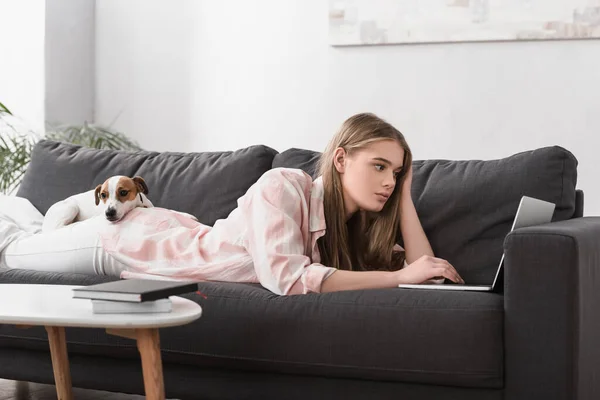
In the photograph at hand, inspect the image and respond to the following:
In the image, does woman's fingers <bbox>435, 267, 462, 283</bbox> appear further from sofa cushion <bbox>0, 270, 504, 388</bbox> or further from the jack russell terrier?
the jack russell terrier

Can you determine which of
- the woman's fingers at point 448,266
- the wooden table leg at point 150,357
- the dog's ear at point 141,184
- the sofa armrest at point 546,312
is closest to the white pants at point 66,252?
the dog's ear at point 141,184

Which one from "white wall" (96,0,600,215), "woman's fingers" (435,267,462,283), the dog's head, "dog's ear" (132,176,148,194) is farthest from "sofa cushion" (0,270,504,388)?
"white wall" (96,0,600,215)

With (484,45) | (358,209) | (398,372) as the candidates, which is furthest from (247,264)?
(484,45)

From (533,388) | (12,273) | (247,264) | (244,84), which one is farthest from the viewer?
(244,84)

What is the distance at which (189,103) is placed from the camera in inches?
185

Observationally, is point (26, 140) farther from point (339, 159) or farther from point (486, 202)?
point (486, 202)

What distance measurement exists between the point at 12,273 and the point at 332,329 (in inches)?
43.9

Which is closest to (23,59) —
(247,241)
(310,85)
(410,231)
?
(310,85)

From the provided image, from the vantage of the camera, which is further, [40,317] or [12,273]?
[12,273]

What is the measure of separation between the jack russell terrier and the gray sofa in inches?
13.1

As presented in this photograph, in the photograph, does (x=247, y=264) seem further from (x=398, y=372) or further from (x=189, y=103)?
(x=189, y=103)

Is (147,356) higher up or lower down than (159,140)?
lower down

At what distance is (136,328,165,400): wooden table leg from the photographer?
1.85 meters

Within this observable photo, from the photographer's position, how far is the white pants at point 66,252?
2.72 metres
